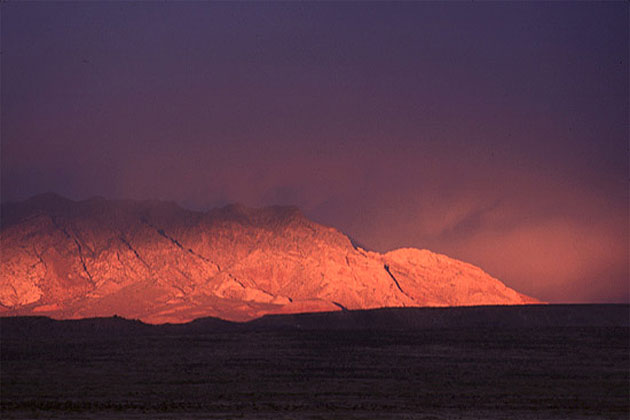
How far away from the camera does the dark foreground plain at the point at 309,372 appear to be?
3384 centimetres

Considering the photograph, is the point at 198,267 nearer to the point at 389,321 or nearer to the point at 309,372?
the point at 389,321

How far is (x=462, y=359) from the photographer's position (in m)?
58.9

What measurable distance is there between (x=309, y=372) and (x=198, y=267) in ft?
387

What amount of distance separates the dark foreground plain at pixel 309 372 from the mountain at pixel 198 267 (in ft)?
158

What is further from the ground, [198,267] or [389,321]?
[198,267]

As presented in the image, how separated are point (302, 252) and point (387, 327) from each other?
67.4 m

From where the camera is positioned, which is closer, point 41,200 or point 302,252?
point 302,252

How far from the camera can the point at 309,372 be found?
49.9m

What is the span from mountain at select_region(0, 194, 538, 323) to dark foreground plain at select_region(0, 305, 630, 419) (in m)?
48.3

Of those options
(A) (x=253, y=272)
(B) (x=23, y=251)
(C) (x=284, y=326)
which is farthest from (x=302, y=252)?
(C) (x=284, y=326)

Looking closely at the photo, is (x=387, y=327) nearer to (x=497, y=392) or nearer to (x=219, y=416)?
(x=497, y=392)

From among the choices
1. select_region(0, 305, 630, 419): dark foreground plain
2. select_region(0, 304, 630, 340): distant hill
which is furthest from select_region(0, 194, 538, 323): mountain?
select_region(0, 305, 630, 419): dark foreground plain

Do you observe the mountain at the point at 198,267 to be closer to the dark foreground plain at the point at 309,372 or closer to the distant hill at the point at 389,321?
the distant hill at the point at 389,321

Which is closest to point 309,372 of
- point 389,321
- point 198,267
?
point 389,321
